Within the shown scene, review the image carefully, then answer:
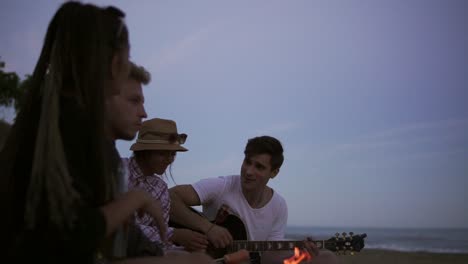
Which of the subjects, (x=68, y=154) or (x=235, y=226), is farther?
(x=235, y=226)

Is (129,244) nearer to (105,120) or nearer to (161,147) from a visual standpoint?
(105,120)

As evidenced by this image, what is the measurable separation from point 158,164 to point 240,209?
120cm

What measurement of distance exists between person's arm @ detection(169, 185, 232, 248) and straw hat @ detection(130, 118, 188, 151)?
24.4 inches

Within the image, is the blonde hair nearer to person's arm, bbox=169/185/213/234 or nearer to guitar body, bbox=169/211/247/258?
person's arm, bbox=169/185/213/234

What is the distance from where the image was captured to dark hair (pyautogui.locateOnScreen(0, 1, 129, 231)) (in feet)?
4.83

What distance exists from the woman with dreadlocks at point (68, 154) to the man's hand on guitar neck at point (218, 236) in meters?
2.52

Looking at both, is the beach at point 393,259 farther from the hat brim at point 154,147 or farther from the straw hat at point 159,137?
the hat brim at point 154,147

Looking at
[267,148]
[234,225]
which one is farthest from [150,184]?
[267,148]

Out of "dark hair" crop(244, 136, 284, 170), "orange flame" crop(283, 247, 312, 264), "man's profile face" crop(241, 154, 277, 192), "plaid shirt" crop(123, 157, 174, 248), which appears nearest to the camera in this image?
"plaid shirt" crop(123, 157, 174, 248)

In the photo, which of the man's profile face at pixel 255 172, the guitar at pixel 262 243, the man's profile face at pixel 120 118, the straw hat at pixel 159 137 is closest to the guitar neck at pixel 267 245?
the guitar at pixel 262 243

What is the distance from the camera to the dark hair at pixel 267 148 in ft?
16.9

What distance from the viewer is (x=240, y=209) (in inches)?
188

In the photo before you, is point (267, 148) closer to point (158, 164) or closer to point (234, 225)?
point (234, 225)

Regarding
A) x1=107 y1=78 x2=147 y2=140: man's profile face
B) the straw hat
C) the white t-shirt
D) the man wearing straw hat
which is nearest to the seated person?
the white t-shirt
